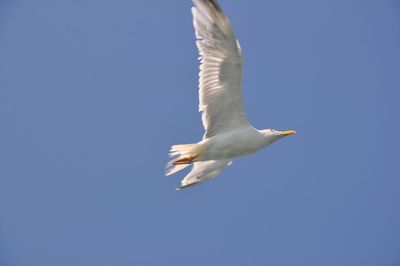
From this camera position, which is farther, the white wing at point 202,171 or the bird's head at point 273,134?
the white wing at point 202,171

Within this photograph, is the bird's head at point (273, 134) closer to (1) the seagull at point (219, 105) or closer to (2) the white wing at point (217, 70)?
(1) the seagull at point (219, 105)

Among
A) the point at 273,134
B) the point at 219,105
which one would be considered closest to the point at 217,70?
the point at 219,105

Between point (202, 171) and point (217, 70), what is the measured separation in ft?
7.10

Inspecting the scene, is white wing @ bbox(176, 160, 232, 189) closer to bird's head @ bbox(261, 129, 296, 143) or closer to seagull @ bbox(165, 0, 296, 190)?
seagull @ bbox(165, 0, 296, 190)

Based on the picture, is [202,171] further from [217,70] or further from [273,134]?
[217,70]

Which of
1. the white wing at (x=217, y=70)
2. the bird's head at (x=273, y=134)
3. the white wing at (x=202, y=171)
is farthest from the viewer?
the white wing at (x=202, y=171)

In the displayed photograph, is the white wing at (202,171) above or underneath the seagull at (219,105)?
underneath

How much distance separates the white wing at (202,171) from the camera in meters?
13.4

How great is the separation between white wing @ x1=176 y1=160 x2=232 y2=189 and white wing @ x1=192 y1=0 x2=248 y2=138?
767 millimetres

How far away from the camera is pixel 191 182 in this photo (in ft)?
44.0

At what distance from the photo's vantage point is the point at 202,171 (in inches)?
527

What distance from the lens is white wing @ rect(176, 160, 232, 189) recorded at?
13375 mm

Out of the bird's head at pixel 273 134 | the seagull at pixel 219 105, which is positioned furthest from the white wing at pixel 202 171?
the bird's head at pixel 273 134

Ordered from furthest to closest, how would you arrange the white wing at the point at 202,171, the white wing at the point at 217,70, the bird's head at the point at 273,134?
the white wing at the point at 202,171 < the bird's head at the point at 273,134 < the white wing at the point at 217,70
